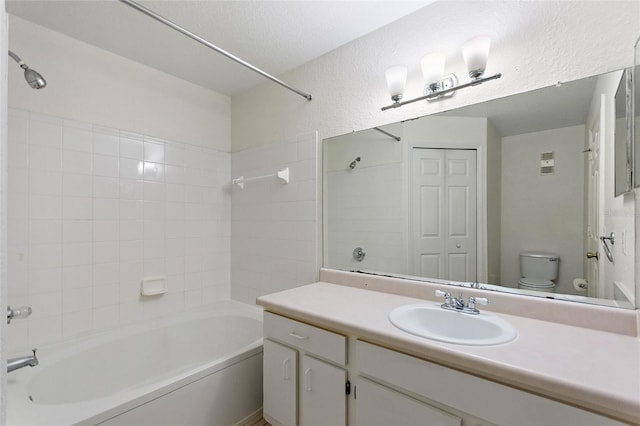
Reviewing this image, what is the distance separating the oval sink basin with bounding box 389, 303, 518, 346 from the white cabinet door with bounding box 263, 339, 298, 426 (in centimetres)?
57

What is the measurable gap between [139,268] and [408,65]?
2.32m

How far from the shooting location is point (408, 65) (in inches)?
64.9

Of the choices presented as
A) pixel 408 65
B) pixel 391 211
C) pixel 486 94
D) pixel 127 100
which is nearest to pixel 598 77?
Answer: pixel 486 94

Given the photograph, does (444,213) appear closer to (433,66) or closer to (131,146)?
(433,66)

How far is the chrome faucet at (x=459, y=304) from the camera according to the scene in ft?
4.22

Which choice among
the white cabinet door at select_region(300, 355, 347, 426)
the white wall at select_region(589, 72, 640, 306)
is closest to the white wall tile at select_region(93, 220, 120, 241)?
the white cabinet door at select_region(300, 355, 347, 426)

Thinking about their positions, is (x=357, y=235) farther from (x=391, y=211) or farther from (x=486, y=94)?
(x=486, y=94)

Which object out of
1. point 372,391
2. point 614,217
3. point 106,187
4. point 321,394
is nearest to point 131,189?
point 106,187

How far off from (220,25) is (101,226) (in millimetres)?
1555

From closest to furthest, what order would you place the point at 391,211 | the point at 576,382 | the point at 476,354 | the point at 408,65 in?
the point at 576,382 < the point at 476,354 < the point at 408,65 < the point at 391,211

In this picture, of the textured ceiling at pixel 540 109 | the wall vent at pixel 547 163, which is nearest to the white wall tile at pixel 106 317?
the textured ceiling at pixel 540 109

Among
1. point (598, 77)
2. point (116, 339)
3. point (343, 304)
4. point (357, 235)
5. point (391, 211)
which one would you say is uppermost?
point (598, 77)

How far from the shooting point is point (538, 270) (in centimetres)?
128

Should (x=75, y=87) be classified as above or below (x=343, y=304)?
above
